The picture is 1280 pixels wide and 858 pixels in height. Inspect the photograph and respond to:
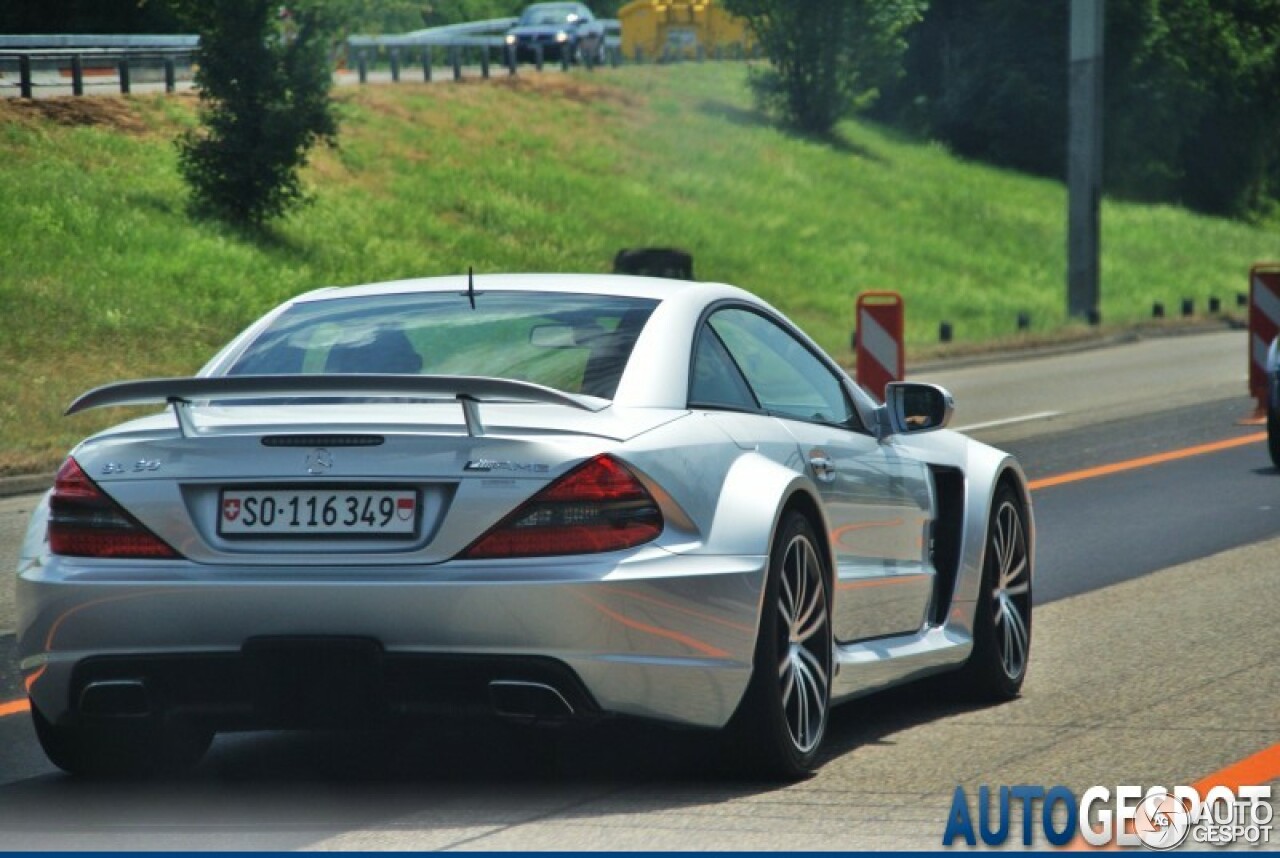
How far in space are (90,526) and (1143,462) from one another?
1231 cm

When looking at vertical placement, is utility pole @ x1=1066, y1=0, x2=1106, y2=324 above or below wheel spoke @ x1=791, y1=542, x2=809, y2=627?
below

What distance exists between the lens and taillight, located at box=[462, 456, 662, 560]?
614 cm

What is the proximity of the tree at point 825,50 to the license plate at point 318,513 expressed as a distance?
201 feet

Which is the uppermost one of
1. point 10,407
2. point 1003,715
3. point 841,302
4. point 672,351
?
point 672,351

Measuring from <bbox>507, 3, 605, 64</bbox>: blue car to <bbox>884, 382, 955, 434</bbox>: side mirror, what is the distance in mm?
63719

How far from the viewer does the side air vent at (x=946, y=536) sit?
805cm

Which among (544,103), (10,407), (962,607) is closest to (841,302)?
(544,103)

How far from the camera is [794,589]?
6.84 metres

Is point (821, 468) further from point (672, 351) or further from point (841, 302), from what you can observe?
point (841, 302)

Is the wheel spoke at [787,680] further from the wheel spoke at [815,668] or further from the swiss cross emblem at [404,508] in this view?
the swiss cross emblem at [404,508]

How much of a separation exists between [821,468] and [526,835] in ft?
5.54

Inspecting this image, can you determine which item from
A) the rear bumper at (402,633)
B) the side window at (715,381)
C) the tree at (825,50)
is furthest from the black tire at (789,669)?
the tree at (825,50)

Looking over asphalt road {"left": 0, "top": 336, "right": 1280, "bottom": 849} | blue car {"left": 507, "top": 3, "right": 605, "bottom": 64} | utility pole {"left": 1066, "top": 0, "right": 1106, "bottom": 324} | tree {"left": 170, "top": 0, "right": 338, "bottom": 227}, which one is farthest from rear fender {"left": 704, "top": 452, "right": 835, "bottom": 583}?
Answer: blue car {"left": 507, "top": 3, "right": 605, "bottom": 64}

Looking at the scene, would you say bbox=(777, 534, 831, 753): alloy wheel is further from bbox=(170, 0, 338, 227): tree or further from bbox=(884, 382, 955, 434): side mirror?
bbox=(170, 0, 338, 227): tree
